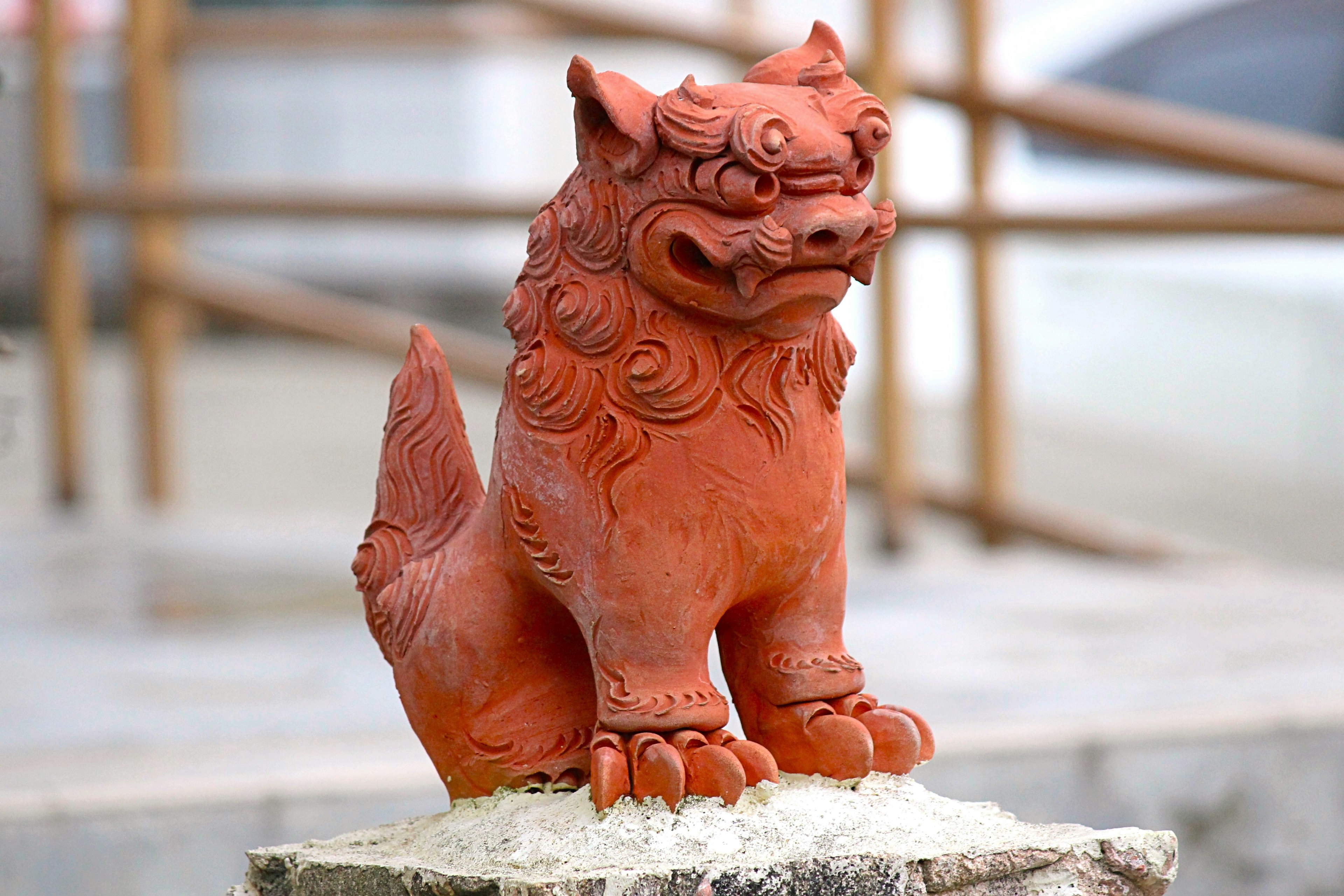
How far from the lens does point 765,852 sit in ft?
3.96

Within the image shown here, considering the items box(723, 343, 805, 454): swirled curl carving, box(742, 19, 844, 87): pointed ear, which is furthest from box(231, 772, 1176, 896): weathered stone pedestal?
box(742, 19, 844, 87): pointed ear

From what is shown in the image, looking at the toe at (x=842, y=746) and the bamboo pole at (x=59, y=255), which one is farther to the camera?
the bamboo pole at (x=59, y=255)

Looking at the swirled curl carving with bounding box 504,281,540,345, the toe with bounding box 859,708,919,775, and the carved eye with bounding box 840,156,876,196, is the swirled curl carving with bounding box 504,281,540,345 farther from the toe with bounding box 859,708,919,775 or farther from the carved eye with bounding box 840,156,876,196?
the toe with bounding box 859,708,919,775

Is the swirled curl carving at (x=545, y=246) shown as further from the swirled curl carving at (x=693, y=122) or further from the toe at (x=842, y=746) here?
the toe at (x=842, y=746)

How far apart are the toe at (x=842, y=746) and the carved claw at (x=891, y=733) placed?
0.02m

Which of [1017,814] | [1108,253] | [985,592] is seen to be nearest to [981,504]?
[985,592]

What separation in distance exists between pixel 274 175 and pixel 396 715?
19.4 feet

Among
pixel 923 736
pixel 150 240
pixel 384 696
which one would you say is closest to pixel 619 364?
pixel 923 736

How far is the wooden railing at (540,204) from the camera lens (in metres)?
3.26

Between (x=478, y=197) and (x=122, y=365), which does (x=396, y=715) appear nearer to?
(x=478, y=197)

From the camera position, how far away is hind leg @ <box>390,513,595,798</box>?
1347 mm

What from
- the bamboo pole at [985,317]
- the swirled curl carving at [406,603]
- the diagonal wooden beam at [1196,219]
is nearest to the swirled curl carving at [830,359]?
the swirled curl carving at [406,603]

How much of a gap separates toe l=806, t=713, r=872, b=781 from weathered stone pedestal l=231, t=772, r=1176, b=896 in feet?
0.04

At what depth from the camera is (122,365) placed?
26.3 feet
